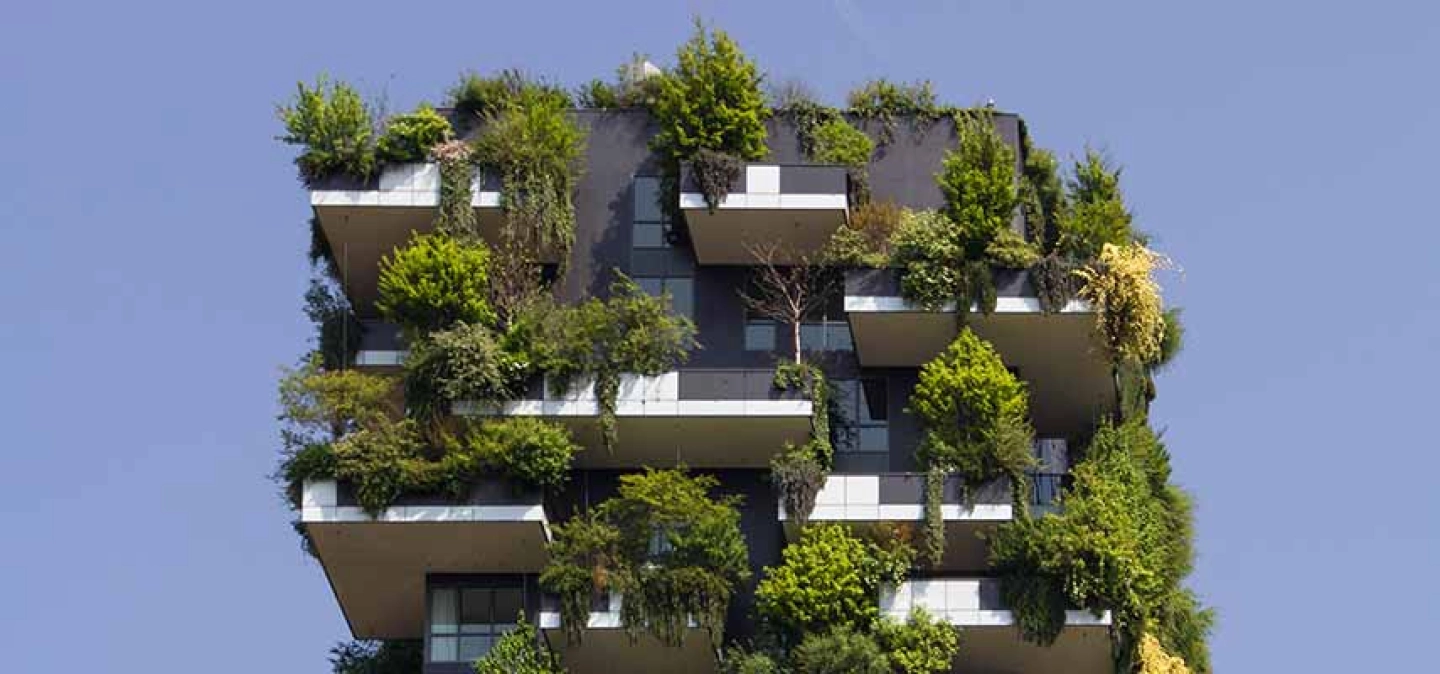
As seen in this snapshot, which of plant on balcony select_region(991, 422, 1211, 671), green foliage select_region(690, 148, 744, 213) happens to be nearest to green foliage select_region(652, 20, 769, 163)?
green foliage select_region(690, 148, 744, 213)

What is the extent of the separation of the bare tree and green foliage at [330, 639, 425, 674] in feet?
32.9

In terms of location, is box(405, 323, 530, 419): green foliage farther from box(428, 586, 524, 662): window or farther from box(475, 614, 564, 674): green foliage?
box(475, 614, 564, 674): green foliage

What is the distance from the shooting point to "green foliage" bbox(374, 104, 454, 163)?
261 feet

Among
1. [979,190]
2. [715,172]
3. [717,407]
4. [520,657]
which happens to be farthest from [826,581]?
[715,172]

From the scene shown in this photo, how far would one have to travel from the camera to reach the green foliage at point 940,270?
7825 centimetres

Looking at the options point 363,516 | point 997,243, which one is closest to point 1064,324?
point 997,243

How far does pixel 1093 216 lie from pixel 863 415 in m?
5.84

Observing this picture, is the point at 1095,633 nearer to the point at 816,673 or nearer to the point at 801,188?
the point at 816,673

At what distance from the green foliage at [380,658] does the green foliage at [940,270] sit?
12.9m

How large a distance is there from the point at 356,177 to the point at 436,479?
677 centimetres

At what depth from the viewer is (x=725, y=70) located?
263 feet

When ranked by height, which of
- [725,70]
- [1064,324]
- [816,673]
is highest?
[725,70]

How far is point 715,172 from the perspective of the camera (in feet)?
260

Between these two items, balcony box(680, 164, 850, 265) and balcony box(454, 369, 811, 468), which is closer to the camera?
balcony box(454, 369, 811, 468)
